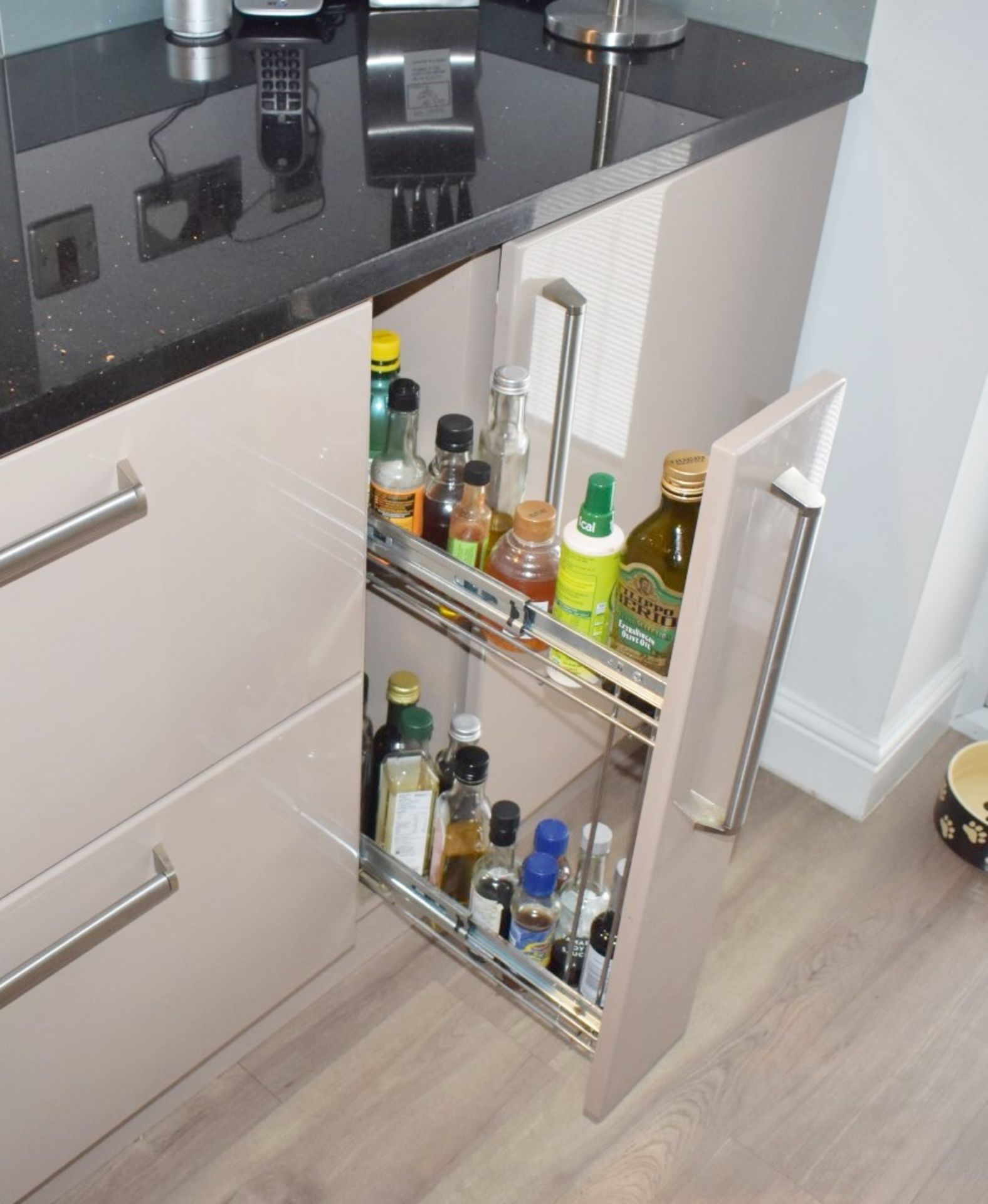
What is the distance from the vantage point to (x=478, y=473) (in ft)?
3.90

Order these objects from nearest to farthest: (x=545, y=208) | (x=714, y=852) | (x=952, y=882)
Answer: (x=545, y=208) → (x=714, y=852) → (x=952, y=882)

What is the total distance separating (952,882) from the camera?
1822 mm

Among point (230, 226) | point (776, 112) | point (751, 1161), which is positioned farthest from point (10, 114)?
point (751, 1161)

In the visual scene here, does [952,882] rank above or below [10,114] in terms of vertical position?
below

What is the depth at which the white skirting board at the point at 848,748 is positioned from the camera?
188cm

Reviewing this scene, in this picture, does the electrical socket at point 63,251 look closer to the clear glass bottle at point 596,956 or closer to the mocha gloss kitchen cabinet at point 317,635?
the mocha gloss kitchen cabinet at point 317,635

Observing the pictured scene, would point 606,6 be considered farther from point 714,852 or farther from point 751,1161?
point 751,1161

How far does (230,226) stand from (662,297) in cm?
49

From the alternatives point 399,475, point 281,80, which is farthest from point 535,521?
point 281,80

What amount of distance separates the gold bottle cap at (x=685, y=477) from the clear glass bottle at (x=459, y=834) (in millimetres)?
480

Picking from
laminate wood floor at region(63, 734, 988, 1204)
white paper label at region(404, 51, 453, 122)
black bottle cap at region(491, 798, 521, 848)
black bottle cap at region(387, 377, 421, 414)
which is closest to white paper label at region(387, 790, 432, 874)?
black bottle cap at region(491, 798, 521, 848)

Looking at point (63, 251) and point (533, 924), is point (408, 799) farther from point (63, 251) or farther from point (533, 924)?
point (63, 251)

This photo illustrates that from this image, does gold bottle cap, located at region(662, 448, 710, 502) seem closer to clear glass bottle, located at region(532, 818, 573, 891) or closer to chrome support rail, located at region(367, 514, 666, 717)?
chrome support rail, located at region(367, 514, 666, 717)

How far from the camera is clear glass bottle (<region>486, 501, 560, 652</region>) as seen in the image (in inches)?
47.3
